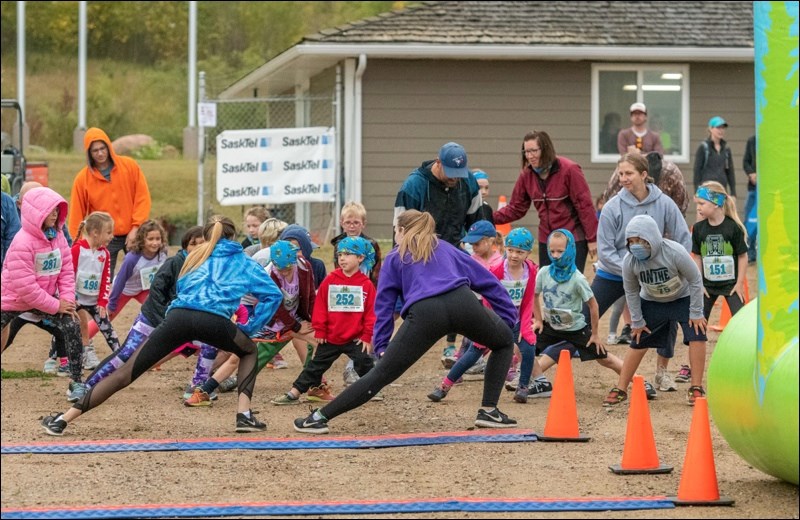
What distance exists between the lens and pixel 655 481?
7.11 meters

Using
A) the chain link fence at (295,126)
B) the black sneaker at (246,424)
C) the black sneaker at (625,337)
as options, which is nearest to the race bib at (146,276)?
the black sneaker at (246,424)

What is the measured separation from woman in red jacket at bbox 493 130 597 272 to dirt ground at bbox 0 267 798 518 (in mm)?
1391

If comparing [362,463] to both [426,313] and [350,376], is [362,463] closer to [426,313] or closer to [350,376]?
[426,313]

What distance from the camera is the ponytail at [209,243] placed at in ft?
28.0

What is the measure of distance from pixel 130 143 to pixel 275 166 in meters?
18.9

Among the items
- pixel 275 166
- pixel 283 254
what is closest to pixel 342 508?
pixel 283 254

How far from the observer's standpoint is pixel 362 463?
7598mm

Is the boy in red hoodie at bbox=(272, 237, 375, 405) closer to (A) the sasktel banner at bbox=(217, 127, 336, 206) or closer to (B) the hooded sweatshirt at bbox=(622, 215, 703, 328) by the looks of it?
(B) the hooded sweatshirt at bbox=(622, 215, 703, 328)

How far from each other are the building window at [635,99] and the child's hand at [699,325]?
36.1 ft

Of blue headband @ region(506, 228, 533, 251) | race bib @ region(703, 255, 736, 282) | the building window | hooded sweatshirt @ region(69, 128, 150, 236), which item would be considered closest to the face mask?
blue headband @ region(506, 228, 533, 251)

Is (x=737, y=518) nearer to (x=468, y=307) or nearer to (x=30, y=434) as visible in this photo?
(x=468, y=307)

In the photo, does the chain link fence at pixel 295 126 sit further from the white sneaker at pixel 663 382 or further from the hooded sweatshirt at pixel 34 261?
the white sneaker at pixel 663 382

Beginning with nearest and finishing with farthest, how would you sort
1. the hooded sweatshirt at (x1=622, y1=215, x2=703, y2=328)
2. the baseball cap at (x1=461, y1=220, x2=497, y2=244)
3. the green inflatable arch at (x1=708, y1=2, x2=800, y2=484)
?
the green inflatable arch at (x1=708, y1=2, x2=800, y2=484)
the hooded sweatshirt at (x1=622, y1=215, x2=703, y2=328)
the baseball cap at (x1=461, y1=220, x2=497, y2=244)

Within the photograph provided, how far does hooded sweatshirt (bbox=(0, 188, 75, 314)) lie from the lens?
30.8 ft
